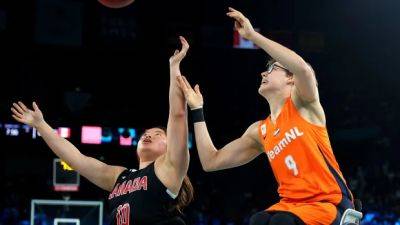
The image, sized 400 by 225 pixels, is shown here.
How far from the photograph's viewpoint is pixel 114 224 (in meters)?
4.01

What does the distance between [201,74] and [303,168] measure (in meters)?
16.4

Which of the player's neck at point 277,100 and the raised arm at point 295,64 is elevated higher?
the raised arm at point 295,64

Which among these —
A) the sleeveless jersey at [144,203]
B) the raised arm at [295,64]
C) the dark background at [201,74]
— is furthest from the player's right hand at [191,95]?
the dark background at [201,74]

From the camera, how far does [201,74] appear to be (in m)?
19.5

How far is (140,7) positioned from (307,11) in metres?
4.75

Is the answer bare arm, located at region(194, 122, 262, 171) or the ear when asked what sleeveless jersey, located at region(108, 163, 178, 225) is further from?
the ear

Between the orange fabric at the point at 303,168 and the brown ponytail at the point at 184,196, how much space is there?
3.13 feet


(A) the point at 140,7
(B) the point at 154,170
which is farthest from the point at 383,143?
(B) the point at 154,170

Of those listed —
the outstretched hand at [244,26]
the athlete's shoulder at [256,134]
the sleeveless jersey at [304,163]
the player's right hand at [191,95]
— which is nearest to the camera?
the sleeveless jersey at [304,163]

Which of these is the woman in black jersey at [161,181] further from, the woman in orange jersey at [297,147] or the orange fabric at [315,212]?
the orange fabric at [315,212]

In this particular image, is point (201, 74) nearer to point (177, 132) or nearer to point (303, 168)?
point (177, 132)

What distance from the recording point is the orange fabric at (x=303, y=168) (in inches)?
122

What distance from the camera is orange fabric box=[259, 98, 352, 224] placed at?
3.09m

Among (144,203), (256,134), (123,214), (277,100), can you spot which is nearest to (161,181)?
(144,203)
